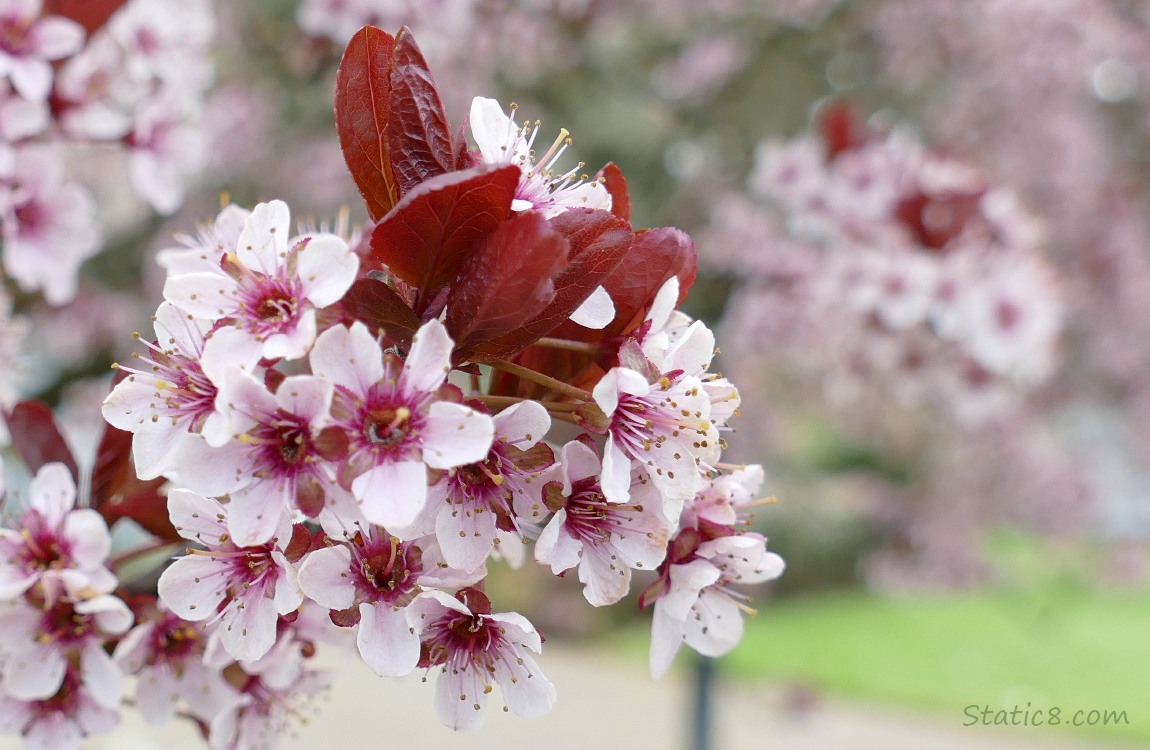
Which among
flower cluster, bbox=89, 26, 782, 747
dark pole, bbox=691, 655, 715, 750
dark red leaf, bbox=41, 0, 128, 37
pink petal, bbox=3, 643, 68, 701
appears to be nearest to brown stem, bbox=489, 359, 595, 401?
flower cluster, bbox=89, 26, 782, 747

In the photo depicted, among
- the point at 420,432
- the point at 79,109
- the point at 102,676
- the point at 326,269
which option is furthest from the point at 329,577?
the point at 79,109

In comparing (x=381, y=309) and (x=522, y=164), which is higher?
(x=522, y=164)

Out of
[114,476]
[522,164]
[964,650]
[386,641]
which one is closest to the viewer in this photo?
[386,641]

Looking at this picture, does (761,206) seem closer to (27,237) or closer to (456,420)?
(27,237)

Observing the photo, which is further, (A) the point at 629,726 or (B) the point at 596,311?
(A) the point at 629,726

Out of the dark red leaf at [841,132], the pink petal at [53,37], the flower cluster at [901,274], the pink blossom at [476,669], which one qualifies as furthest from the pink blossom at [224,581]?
the dark red leaf at [841,132]

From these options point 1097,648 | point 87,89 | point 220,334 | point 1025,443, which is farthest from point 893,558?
point 220,334

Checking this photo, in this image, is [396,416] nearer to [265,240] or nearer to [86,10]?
[265,240]
